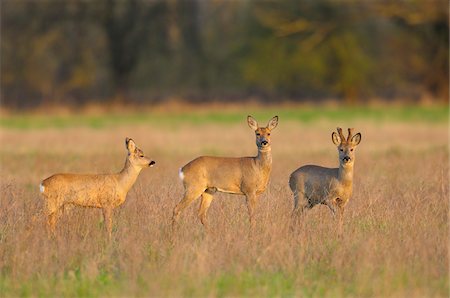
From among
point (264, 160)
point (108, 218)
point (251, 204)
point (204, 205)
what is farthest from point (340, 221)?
point (108, 218)

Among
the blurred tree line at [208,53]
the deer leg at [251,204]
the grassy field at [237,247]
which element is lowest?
the grassy field at [237,247]

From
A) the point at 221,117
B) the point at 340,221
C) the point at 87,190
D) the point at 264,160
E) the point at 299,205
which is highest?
the point at 221,117

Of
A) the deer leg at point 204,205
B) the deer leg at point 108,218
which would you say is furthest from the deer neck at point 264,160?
the deer leg at point 108,218

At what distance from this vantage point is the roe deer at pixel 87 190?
31.5ft

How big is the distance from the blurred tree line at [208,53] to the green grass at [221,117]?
3997 mm

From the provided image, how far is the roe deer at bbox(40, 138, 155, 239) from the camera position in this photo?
9.59 meters

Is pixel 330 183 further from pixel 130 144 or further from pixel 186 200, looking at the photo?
pixel 130 144

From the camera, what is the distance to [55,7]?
44.2 metres

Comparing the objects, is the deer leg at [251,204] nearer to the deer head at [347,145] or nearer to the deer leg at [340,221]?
the deer leg at [340,221]

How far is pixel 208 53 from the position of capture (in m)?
53.1

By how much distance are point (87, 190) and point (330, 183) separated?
2.54 meters

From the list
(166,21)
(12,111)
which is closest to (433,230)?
(12,111)

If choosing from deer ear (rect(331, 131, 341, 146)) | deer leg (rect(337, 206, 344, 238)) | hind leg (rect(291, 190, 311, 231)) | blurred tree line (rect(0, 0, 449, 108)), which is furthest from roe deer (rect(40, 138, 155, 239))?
blurred tree line (rect(0, 0, 449, 108))

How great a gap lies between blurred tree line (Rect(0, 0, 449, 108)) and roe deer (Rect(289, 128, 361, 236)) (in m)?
30.5
